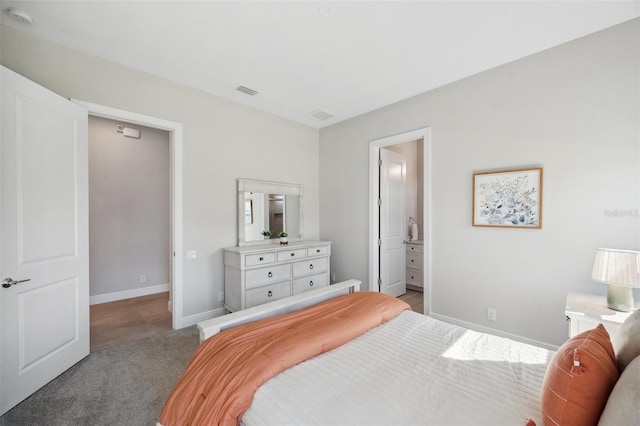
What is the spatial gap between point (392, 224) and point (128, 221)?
4.00 m

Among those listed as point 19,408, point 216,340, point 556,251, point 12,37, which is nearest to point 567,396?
point 216,340

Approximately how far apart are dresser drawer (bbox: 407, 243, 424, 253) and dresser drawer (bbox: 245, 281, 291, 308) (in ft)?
7.17

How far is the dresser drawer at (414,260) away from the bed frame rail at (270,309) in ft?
7.54

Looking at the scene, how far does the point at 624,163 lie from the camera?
6.91 feet

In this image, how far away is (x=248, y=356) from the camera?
1.34 m

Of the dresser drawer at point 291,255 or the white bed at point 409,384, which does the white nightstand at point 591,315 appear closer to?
the white bed at point 409,384

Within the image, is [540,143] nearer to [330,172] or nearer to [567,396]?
[567,396]

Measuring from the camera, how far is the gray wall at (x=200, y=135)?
7.78ft

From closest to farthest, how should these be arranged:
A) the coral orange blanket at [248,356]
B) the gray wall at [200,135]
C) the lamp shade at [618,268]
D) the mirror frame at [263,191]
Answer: the coral orange blanket at [248,356] → the lamp shade at [618,268] → the gray wall at [200,135] → the mirror frame at [263,191]

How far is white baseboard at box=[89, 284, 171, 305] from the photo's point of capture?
3907mm

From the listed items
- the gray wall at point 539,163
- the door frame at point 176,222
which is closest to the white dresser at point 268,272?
the door frame at point 176,222

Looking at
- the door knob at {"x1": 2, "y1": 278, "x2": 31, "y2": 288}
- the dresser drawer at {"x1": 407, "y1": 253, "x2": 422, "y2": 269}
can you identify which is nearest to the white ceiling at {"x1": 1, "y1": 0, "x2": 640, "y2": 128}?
the door knob at {"x1": 2, "y1": 278, "x2": 31, "y2": 288}

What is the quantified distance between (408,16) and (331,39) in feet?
2.01

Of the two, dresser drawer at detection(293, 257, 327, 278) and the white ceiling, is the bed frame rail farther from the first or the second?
the white ceiling
